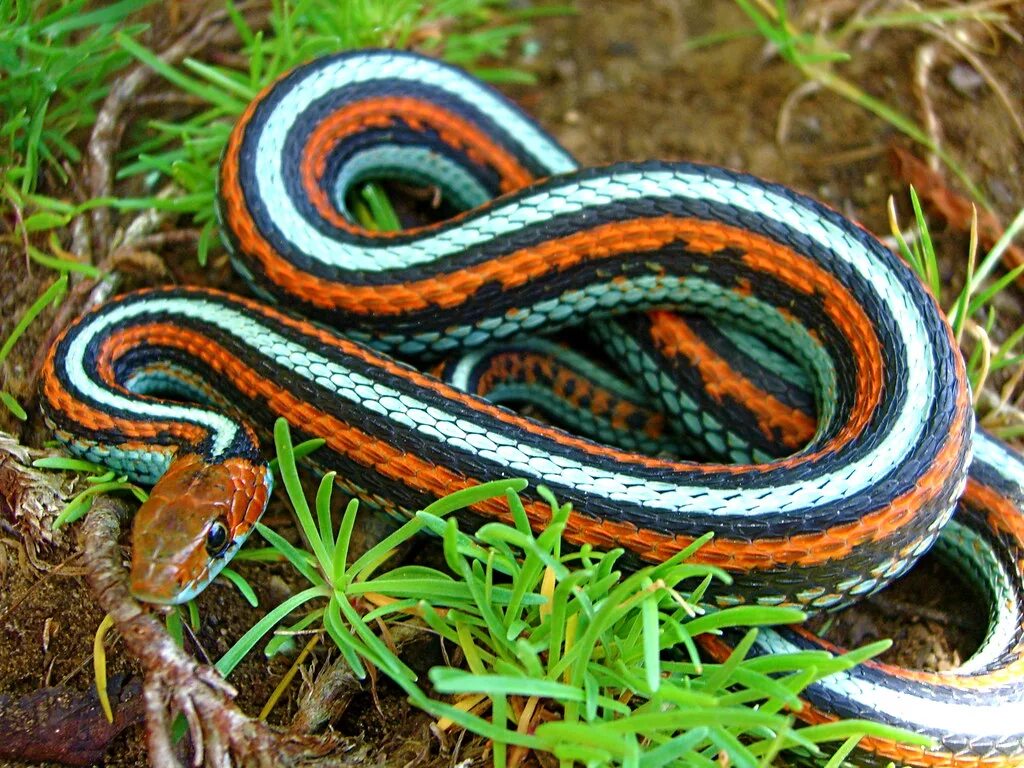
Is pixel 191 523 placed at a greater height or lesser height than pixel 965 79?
lesser

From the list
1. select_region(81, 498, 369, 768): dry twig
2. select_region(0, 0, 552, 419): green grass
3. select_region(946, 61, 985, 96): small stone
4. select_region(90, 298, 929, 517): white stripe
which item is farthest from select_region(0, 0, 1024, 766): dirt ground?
select_region(90, 298, 929, 517): white stripe

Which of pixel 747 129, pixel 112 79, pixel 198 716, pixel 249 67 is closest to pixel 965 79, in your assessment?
pixel 747 129

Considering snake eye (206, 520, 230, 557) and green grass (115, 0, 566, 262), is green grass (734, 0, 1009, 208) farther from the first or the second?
snake eye (206, 520, 230, 557)

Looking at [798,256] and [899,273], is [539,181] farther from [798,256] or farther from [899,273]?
[899,273]

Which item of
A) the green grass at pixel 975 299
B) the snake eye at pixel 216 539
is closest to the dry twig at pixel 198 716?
the snake eye at pixel 216 539

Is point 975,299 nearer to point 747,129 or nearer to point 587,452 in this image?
point 747,129

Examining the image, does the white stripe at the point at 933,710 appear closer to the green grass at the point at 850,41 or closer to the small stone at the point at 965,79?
the green grass at the point at 850,41
